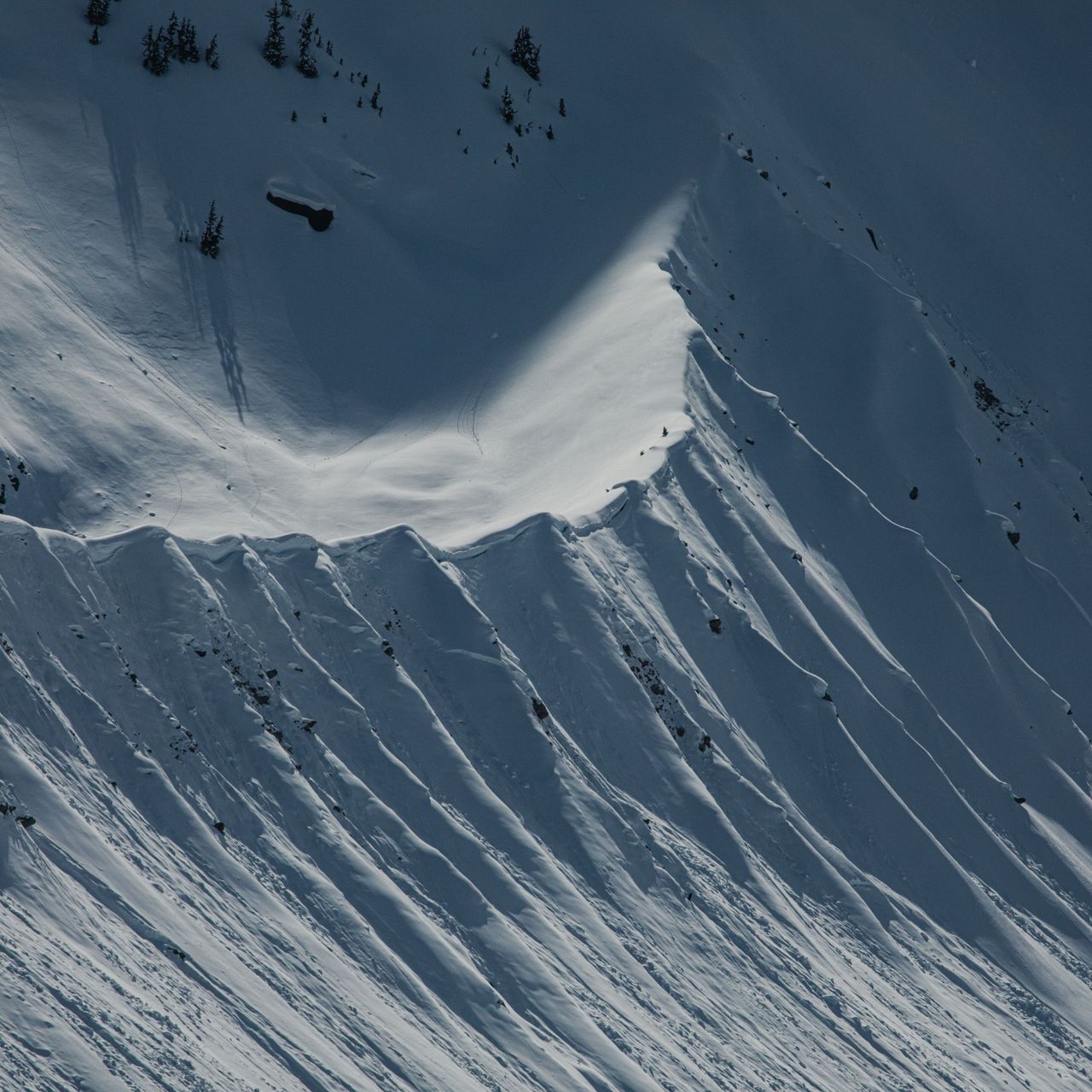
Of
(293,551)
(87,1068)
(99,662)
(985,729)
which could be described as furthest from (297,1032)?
(985,729)

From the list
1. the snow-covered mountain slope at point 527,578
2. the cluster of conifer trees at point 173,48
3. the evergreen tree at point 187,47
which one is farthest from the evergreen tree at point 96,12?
the evergreen tree at point 187,47

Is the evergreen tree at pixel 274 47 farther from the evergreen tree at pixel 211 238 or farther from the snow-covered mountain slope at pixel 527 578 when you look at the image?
the evergreen tree at pixel 211 238

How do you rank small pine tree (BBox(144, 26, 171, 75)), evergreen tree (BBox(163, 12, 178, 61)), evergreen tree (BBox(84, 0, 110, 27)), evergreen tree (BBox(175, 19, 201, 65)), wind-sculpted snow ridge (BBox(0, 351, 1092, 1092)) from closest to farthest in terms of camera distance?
1. wind-sculpted snow ridge (BBox(0, 351, 1092, 1092))
2. small pine tree (BBox(144, 26, 171, 75))
3. evergreen tree (BBox(84, 0, 110, 27))
4. evergreen tree (BBox(163, 12, 178, 61))
5. evergreen tree (BBox(175, 19, 201, 65))

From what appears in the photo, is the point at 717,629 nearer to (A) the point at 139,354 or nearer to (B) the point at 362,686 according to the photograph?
(B) the point at 362,686

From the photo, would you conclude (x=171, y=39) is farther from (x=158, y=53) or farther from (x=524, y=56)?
(x=524, y=56)

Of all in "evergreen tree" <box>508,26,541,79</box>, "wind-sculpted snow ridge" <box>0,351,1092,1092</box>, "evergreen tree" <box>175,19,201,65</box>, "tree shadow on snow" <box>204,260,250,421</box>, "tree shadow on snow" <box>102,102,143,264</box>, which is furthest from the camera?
"evergreen tree" <box>508,26,541,79</box>

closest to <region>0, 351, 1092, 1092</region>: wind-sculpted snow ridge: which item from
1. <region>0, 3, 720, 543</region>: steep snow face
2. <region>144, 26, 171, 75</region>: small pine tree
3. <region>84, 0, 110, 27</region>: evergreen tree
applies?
<region>0, 3, 720, 543</region>: steep snow face

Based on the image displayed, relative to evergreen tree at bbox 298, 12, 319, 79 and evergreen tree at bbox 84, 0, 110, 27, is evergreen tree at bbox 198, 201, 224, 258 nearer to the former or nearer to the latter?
evergreen tree at bbox 84, 0, 110, 27
